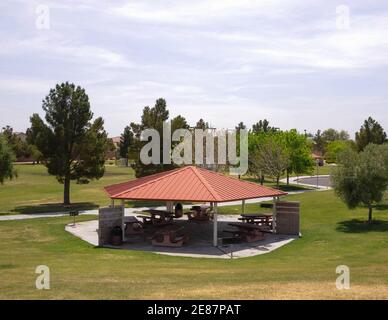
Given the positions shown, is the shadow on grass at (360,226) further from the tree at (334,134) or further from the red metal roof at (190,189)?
the tree at (334,134)

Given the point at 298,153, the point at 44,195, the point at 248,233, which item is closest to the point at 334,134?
the point at 298,153

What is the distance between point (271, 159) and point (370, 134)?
12.3 m

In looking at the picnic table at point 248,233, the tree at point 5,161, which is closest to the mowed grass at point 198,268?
the picnic table at point 248,233

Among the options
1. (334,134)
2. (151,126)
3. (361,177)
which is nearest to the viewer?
(361,177)

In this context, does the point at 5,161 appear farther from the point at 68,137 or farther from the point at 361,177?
the point at 361,177

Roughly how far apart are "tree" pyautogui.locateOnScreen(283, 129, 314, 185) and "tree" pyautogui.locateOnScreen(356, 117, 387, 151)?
7706 mm

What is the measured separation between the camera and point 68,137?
1660 inches

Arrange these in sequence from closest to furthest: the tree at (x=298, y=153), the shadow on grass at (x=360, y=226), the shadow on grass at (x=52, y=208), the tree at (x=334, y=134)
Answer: the shadow on grass at (x=360, y=226) → the shadow on grass at (x=52, y=208) → the tree at (x=298, y=153) → the tree at (x=334, y=134)

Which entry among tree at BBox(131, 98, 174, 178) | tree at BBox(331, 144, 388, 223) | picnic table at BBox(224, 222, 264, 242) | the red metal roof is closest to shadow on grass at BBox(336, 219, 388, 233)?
tree at BBox(331, 144, 388, 223)

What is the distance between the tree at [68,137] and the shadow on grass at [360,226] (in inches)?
900

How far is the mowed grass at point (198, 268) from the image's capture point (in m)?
10.7
